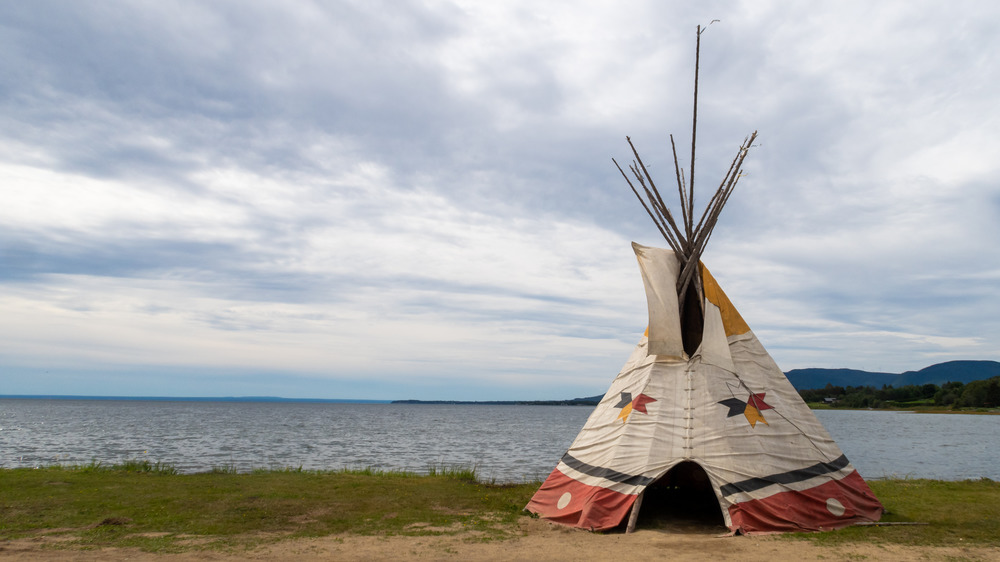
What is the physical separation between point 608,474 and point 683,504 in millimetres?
2801

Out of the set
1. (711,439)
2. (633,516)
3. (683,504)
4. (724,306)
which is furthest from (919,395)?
(633,516)

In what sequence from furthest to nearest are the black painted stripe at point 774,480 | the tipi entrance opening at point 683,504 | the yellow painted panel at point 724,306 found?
the yellow painted panel at point 724,306
the tipi entrance opening at point 683,504
the black painted stripe at point 774,480

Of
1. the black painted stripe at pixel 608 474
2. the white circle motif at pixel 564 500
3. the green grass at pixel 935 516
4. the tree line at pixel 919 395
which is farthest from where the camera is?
the tree line at pixel 919 395

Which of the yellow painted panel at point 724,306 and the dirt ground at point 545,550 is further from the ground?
the yellow painted panel at point 724,306

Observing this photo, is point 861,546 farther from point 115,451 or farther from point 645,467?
point 115,451

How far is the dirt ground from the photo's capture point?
8.13m

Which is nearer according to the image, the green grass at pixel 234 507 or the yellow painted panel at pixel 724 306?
the green grass at pixel 234 507

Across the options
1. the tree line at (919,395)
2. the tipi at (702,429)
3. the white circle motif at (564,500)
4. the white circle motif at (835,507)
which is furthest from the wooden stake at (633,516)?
the tree line at (919,395)

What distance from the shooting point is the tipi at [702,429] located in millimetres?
9617

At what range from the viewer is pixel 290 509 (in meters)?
11.6

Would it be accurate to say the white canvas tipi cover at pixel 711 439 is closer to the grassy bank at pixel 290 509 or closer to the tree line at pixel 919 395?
the grassy bank at pixel 290 509

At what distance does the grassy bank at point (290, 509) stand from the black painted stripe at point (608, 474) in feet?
4.61

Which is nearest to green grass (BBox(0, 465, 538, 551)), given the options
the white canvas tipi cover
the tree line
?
the white canvas tipi cover

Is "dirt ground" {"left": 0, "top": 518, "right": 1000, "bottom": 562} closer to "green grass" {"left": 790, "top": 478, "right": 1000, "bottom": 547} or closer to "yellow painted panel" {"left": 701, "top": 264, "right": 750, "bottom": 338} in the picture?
"green grass" {"left": 790, "top": 478, "right": 1000, "bottom": 547}
